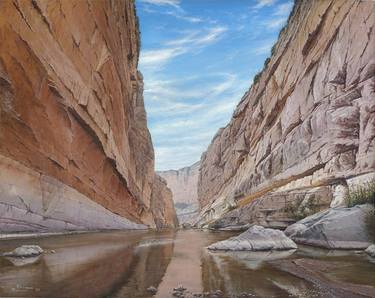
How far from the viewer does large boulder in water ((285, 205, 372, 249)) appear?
34.0 ft

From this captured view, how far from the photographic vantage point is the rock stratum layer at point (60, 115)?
15.0m

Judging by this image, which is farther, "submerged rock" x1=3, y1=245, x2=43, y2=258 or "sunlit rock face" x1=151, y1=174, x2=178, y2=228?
"sunlit rock face" x1=151, y1=174, x2=178, y2=228

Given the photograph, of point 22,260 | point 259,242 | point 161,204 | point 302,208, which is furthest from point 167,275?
point 161,204

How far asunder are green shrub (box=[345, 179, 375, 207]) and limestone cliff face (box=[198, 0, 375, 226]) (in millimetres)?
1292

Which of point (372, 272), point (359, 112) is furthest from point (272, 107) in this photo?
point (372, 272)

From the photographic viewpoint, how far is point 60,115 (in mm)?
19625

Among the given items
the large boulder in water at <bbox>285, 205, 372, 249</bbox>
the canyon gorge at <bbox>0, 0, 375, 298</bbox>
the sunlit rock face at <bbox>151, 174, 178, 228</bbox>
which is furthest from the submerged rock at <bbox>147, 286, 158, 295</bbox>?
the sunlit rock face at <bbox>151, 174, 178, 228</bbox>

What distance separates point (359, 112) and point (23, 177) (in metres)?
15.9

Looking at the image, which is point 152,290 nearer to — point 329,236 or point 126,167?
point 329,236

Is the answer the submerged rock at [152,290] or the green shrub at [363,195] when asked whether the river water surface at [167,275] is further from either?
the green shrub at [363,195]

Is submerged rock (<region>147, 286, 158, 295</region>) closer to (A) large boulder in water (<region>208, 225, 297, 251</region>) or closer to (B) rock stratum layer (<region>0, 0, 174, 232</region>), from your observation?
(A) large boulder in water (<region>208, 225, 297, 251</region>)

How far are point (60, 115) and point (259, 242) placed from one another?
526 inches

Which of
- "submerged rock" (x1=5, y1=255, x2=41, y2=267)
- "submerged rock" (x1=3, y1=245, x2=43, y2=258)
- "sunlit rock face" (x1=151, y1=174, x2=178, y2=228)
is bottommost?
"submerged rock" (x1=5, y1=255, x2=41, y2=267)

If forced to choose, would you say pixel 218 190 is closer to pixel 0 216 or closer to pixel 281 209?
pixel 281 209
